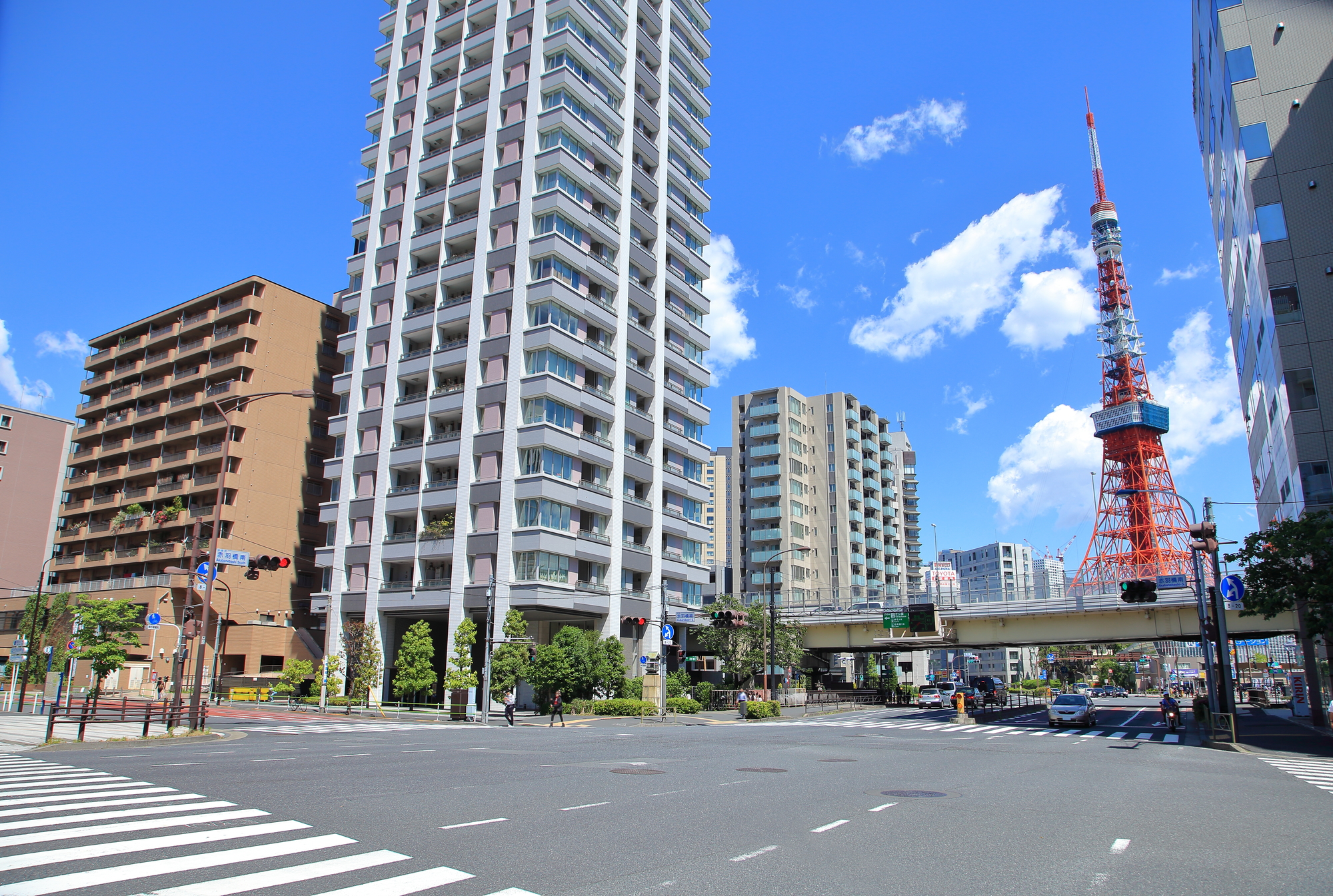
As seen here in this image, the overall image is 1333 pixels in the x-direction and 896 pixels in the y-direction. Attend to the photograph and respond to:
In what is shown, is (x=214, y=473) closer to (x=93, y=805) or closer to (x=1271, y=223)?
(x=93, y=805)

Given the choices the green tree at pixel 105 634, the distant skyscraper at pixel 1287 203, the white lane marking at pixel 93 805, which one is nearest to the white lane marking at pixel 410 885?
the white lane marking at pixel 93 805

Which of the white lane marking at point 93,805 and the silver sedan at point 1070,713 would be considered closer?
the white lane marking at point 93,805

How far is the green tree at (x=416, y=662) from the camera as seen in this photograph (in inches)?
1982

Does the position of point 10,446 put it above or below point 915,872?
above

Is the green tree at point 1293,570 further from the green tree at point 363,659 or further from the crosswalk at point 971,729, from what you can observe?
the green tree at point 363,659

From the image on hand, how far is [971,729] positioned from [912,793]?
29273 mm

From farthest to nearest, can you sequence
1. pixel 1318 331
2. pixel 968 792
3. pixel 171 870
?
pixel 1318 331 → pixel 968 792 → pixel 171 870

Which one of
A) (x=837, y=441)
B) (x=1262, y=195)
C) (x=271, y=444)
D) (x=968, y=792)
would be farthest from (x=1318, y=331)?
(x=837, y=441)

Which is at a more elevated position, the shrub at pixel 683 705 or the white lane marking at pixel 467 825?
the white lane marking at pixel 467 825

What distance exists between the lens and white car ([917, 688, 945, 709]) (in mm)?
65562

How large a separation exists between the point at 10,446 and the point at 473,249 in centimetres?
6200

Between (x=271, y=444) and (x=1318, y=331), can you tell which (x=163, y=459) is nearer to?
(x=271, y=444)

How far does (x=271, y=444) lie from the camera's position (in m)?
71.8

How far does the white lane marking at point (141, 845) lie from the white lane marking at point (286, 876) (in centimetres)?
186
